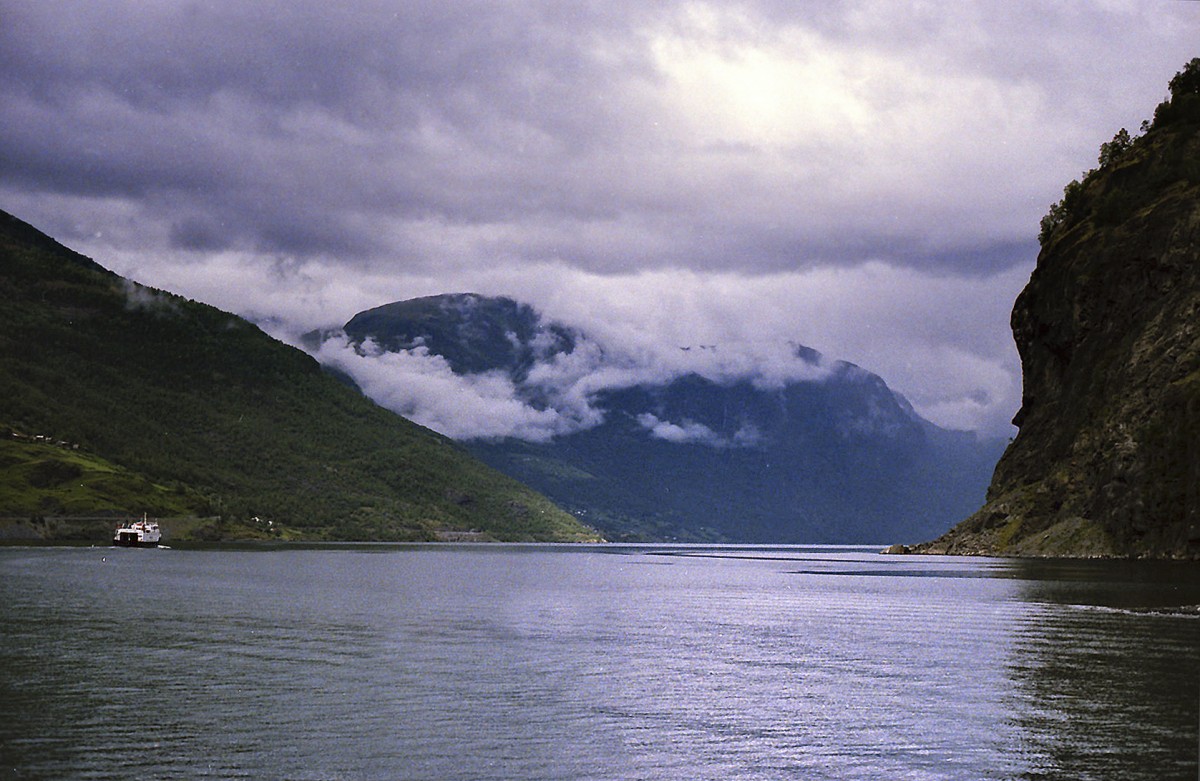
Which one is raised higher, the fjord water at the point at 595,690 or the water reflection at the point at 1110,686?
the water reflection at the point at 1110,686

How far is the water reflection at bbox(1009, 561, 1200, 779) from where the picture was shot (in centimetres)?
4300

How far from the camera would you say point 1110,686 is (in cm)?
5994

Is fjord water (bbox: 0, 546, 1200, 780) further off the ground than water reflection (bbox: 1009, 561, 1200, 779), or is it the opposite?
water reflection (bbox: 1009, 561, 1200, 779)

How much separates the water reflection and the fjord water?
0.21 metres

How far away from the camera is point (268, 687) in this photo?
197ft

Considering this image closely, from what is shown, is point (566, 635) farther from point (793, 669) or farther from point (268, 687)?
point (268, 687)

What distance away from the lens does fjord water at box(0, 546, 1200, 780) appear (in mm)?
42969

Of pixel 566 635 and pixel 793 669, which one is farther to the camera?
pixel 566 635

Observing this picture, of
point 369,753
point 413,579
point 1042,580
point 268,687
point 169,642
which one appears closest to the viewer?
point 369,753

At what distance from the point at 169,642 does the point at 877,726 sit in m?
50.1

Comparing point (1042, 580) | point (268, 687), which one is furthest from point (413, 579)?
point (268, 687)

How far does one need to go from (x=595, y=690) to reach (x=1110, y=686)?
1022 inches

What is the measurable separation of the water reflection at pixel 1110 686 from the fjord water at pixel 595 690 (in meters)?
0.21

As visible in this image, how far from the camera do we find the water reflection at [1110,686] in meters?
43.0
